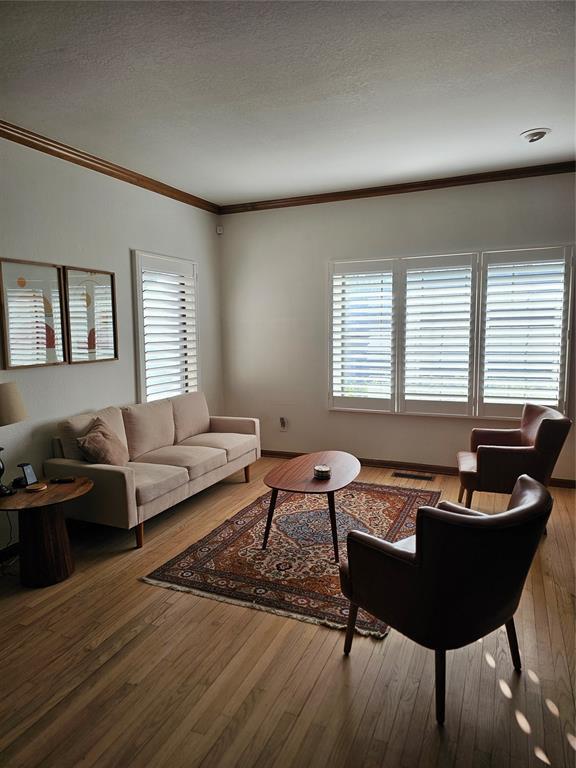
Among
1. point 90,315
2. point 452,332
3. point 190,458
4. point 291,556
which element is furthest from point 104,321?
point 452,332

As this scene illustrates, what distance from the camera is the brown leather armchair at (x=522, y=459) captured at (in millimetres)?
3701

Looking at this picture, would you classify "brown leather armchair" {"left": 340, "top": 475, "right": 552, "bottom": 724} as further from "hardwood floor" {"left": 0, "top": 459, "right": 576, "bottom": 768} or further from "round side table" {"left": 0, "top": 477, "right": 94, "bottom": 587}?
"round side table" {"left": 0, "top": 477, "right": 94, "bottom": 587}

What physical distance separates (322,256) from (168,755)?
15.2 feet

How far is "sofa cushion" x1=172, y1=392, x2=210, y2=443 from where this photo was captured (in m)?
4.86

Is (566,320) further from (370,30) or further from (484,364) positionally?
(370,30)

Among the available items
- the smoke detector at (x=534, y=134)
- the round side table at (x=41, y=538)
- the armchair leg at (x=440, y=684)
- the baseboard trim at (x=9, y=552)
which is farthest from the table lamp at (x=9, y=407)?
the smoke detector at (x=534, y=134)

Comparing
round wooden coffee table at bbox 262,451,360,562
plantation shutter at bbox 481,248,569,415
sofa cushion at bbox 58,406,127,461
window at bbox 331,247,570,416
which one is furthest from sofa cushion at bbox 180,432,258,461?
plantation shutter at bbox 481,248,569,415

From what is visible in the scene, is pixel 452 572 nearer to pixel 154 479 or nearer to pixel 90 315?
pixel 154 479

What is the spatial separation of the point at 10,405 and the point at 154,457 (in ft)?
4.44

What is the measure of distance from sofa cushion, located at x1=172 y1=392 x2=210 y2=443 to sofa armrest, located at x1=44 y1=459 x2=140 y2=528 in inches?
49.9

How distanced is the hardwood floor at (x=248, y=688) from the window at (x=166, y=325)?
2.28 m

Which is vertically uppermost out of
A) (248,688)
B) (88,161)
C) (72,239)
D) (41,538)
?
(88,161)

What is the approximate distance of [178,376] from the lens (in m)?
5.31

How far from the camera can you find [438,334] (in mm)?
5086
